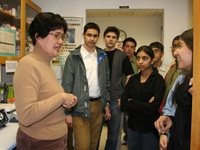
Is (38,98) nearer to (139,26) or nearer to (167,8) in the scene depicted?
(167,8)

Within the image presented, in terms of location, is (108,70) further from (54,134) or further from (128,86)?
(54,134)

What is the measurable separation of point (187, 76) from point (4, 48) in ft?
5.39

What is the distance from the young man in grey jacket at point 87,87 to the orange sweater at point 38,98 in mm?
745

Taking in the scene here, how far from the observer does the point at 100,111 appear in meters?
2.05

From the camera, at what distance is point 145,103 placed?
168 centimetres

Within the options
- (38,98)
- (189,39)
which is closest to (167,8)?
(189,39)

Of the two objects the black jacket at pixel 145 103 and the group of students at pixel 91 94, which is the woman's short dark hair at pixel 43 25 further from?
the black jacket at pixel 145 103

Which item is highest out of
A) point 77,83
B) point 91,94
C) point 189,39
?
point 189,39

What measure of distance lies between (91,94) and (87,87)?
0.10m

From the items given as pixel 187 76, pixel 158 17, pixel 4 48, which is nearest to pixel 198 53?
pixel 187 76

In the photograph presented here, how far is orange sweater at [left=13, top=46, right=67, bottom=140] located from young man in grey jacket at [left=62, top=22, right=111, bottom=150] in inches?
29.3

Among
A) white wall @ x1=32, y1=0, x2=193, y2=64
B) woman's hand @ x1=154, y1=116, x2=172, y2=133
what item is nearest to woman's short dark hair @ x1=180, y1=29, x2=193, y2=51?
woman's hand @ x1=154, y1=116, x2=172, y2=133

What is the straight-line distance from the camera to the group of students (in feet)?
3.31

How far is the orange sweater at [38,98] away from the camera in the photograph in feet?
3.12
